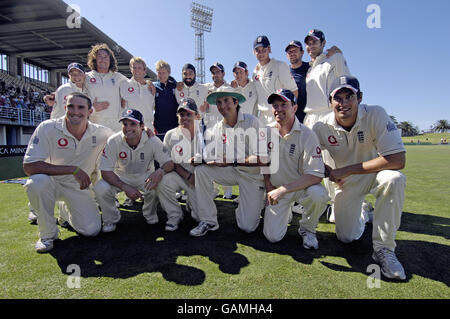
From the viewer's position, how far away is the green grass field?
2275 millimetres

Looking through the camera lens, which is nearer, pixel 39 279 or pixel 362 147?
pixel 39 279

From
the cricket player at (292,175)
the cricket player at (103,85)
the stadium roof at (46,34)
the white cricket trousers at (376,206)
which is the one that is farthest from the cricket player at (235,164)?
the stadium roof at (46,34)

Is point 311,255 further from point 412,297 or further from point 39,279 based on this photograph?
point 39,279

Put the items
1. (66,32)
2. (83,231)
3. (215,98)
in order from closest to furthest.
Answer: (83,231), (215,98), (66,32)

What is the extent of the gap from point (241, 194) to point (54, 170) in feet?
8.22

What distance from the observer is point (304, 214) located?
3373 millimetres

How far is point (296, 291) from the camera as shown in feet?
7.44

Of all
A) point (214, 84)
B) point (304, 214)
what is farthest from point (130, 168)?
point (214, 84)

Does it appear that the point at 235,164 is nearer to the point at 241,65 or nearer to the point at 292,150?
the point at 292,150

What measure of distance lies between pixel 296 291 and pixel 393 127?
207cm

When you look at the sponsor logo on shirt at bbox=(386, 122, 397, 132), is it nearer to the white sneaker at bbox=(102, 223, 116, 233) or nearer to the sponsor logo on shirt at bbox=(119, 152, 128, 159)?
the sponsor logo on shirt at bbox=(119, 152, 128, 159)

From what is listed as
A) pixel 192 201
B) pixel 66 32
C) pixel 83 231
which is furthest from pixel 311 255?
pixel 66 32

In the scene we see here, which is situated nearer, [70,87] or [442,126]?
[70,87]
